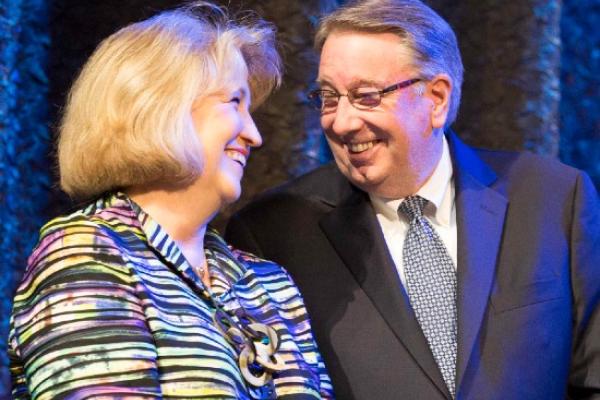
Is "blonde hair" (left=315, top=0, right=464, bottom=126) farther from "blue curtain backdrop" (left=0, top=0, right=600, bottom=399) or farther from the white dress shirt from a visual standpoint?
"blue curtain backdrop" (left=0, top=0, right=600, bottom=399)

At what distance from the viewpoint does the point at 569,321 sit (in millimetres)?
2178

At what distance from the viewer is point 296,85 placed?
2.66 m

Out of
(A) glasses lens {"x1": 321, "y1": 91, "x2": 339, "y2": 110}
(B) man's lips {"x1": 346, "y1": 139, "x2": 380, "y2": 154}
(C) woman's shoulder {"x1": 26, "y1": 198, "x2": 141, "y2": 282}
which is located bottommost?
(B) man's lips {"x1": 346, "y1": 139, "x2": 380, "y2": 154}

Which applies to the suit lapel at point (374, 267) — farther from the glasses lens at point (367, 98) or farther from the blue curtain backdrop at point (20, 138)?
the blue curtain backdrop at point (20, 138)

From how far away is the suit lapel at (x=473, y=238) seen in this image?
81.4 inches

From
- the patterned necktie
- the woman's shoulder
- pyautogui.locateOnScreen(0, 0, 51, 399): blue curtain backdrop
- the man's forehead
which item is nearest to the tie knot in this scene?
the patterned necktie

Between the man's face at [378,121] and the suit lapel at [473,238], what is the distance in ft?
0.33

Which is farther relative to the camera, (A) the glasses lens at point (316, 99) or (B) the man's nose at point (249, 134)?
(A) the glasses lens at point (316, 99)

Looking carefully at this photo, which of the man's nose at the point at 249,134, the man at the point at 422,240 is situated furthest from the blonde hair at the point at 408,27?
the man's nose at the point at 249,134

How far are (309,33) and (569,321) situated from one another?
3.30 ft

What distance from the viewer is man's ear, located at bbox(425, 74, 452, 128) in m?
2.31

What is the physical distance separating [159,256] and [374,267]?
587 mm

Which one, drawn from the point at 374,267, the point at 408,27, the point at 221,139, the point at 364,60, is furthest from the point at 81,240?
the point at 408,27

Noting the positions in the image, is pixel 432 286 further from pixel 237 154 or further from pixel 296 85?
pixel 296 85
